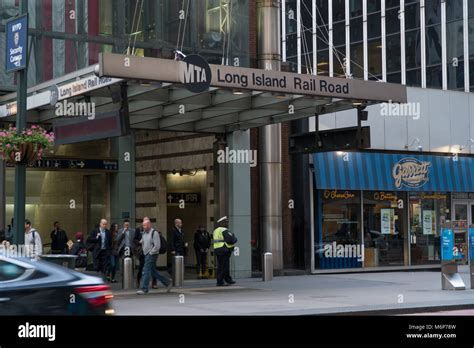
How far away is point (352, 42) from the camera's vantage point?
46.8m

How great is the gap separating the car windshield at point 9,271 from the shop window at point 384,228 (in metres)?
19.7

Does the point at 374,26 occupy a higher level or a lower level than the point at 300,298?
higher

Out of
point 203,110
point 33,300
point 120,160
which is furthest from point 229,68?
point 33,300

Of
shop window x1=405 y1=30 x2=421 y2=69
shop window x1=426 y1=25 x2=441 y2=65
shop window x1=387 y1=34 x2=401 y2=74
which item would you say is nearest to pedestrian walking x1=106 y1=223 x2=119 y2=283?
shop window x1=426 y1=25 x2=441 y2=65

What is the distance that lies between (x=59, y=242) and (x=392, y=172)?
1168 cm

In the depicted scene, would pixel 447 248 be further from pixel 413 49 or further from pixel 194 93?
pixel 413 49

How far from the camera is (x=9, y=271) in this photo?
9.20 metres

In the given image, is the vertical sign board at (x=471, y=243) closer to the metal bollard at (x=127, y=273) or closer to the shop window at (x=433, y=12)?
the metal bollard at (x=127, y=273)

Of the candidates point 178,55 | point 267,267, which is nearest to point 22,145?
point 178,55

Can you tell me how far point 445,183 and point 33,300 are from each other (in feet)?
72.6

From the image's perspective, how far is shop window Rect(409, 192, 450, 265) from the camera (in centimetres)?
2892

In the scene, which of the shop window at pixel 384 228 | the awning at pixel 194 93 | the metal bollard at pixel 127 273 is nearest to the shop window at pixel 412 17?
the shop window at pixel 384 228
